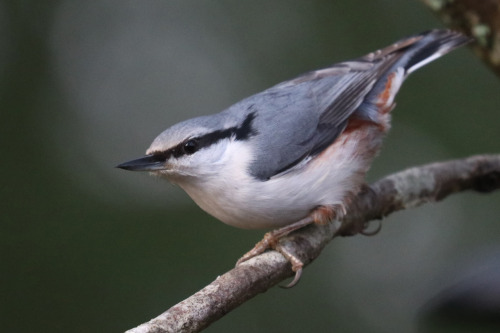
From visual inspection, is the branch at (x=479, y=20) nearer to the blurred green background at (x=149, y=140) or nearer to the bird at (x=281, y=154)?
the bird at (x=281, y=154)

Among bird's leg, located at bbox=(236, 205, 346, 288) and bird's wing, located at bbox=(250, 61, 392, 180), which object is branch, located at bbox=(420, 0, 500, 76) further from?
bird's leg, located at bbox=(236, 205, 346, 288)

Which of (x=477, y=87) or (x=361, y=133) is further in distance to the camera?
(x=477, y=87)

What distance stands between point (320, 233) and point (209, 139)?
0.56 meters

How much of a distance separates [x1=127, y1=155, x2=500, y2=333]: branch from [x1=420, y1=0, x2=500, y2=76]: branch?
53 centimetres

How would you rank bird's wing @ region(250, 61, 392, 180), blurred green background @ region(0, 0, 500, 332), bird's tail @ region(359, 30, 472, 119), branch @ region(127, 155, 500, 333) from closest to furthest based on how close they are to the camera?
branch @ region(127, 155, 500, 333), bird's wing @ region(250, 61, 392, 180), bird's tail @ region(359, 30, 472, 119), blurred green background @ region(0, 0, 500, 332)

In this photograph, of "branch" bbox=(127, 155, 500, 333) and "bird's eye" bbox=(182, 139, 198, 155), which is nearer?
"branch" bbox=(127, 155, 500, 333)

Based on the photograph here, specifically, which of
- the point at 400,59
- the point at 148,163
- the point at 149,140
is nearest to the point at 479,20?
the point at 400,59

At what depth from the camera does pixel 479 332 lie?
203 cm

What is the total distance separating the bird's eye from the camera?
2.32 meters

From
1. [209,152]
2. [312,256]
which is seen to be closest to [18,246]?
[209,152]

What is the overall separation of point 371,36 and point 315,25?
40cm

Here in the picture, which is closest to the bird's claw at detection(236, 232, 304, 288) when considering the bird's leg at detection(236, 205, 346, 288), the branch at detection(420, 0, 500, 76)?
the bird's leg at detection(236, 205, 346, 288)

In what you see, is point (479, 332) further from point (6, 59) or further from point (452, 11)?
point (6, 59)

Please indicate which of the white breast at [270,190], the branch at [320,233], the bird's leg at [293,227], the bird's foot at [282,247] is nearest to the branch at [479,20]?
the branch at [320,233]
